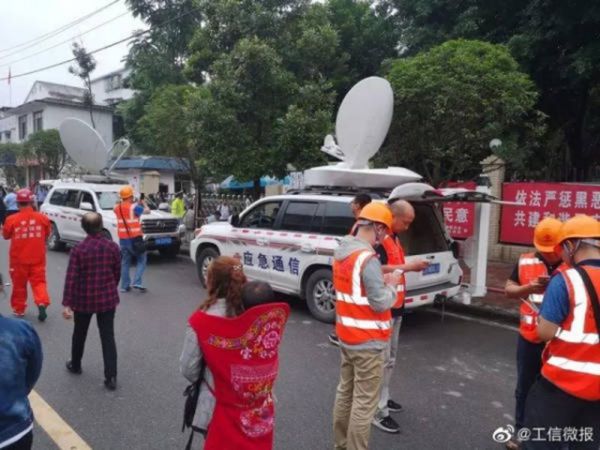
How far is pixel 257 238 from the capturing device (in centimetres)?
726

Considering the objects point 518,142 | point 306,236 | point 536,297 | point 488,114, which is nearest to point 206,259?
Result: point 306,236

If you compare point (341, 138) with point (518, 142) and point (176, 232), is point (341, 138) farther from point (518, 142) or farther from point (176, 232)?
point (176, 232)

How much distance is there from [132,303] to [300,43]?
6660mm

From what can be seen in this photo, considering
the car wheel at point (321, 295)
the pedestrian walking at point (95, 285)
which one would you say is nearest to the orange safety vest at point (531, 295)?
the car wheel at point (321, 295)

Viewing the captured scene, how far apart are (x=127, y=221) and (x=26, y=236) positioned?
203cm

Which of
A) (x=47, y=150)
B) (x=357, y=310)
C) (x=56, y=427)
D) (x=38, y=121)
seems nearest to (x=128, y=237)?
(x=56, y=427)

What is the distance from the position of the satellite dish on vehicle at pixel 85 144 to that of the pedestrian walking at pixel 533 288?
1143 cm

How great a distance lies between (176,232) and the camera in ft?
37.4

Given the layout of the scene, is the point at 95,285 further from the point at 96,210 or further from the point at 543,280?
the point at 96,210

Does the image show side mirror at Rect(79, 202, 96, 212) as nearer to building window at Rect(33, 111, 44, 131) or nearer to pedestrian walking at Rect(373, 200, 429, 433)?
pedestrian walking at Rect(373, 200, 429, 433)

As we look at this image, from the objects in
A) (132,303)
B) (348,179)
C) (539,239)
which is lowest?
(132,303)

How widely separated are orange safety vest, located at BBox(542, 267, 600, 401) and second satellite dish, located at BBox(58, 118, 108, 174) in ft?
39.7

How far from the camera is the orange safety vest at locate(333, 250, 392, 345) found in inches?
114

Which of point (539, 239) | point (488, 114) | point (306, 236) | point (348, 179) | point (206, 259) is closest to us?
point (539, 239)
